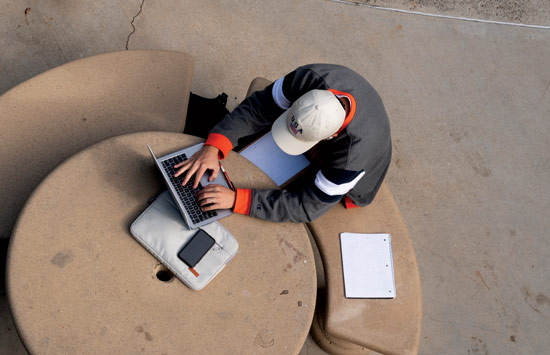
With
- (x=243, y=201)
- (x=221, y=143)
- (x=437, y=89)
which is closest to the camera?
(x=243, y=201)

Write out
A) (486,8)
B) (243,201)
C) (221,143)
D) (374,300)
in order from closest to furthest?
1. (243,201)
2. (221,143)
3. (374,300)
4. (486,8)

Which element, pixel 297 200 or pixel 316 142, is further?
pixel 297 200

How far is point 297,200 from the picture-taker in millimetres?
1867

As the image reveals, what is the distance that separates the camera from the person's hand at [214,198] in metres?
1.76

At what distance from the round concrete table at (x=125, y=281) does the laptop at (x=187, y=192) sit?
9 centimetres

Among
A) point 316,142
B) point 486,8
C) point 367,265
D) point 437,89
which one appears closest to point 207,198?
point 316,142

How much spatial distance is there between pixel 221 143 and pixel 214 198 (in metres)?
0.30

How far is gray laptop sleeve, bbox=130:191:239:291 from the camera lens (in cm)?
169

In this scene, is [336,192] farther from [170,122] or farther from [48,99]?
[48,99]

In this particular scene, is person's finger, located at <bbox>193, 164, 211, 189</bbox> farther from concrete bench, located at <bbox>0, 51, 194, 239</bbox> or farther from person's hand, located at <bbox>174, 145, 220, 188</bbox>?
concrete bench, located at <bbox>0, 51, 194, 239</bbox>

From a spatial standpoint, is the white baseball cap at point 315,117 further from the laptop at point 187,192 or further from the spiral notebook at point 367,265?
the spiral notebook at point 367,265

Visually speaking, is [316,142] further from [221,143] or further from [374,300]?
[374,300]

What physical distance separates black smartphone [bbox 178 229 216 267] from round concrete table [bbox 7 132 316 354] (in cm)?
12

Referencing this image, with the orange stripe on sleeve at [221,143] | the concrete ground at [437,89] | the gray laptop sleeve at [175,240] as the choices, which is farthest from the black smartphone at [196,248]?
the concrete ground at [437,89]
